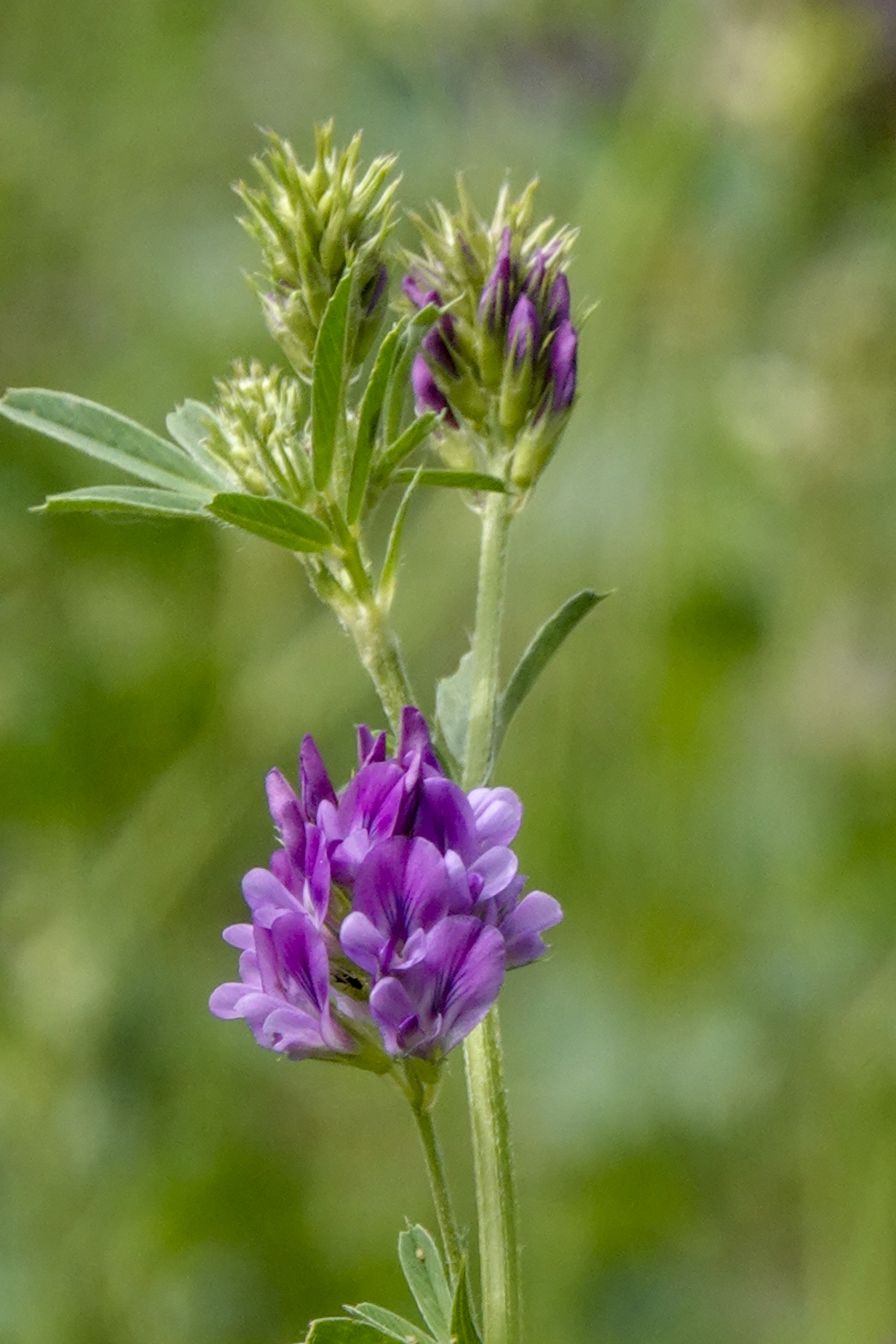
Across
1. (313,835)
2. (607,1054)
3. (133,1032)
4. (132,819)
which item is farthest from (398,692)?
(607,1054)

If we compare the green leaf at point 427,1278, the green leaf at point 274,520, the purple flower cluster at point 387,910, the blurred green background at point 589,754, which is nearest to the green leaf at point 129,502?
the green leaf at point 274,520

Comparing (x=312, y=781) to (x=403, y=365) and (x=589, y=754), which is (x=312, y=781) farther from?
(x=589, y=754)

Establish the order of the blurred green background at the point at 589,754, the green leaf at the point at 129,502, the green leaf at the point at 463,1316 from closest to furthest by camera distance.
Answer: the green leaf at the point at 463,1316 → the green leaf at the point at 129,502 → the blurred green background at the point at 589,754

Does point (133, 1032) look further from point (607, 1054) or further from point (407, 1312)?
point (607, 1054)

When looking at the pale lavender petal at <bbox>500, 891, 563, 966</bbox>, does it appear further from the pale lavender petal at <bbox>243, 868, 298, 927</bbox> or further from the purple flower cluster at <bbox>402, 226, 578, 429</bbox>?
the purple flower cluster at <bbox>402, 226, 578, 429</bbox>

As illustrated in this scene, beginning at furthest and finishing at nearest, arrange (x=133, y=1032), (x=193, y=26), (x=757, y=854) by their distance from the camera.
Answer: (x=193, y=26) → (x=757, y=854) → (x=133, y=1032)

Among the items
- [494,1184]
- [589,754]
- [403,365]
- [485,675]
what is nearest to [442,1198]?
[494,1184]

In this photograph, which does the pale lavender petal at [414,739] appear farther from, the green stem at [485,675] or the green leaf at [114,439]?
the green leaf at [114,439]
